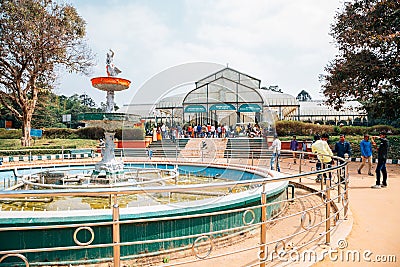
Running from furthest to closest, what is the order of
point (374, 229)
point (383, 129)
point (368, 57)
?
1. point (383, 129)
2. point (368, 57)
3. point (374, 229)

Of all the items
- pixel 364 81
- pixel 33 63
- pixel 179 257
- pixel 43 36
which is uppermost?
pixel 43 36

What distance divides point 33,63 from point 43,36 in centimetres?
194

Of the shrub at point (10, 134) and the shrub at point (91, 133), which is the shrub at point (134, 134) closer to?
the shrub at point (91, 133)

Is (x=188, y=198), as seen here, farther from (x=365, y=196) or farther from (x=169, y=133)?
(x=169, y=133)

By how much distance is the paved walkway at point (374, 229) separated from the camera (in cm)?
338

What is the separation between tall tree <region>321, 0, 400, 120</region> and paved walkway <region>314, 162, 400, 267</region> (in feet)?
31.1

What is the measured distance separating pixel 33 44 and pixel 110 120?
13.6 m

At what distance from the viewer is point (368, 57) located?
594 inches

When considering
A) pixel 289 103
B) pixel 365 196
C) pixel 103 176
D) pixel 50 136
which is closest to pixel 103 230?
pixel 103 176

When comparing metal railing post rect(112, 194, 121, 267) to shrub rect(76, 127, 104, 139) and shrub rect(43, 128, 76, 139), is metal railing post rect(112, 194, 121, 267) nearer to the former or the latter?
shrub rect(76, 127, 104, 139)

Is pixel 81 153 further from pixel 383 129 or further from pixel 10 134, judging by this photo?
pixel 383 129

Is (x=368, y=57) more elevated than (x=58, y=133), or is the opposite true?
(x=368, y=57)

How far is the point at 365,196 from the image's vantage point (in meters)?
6.73

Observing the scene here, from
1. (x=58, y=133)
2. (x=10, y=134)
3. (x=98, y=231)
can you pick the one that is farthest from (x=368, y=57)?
(x=10, y=134)
